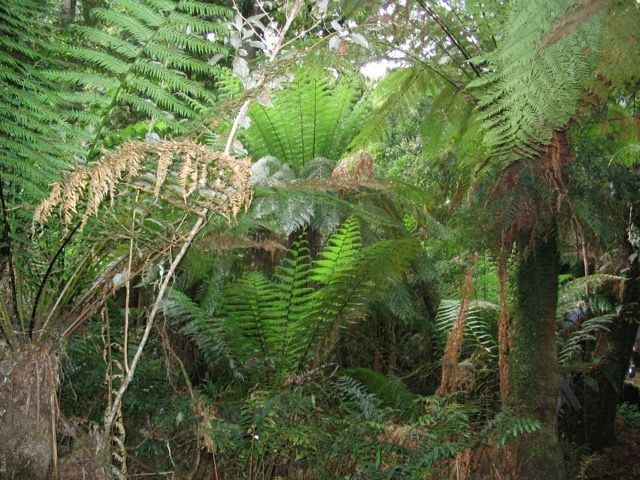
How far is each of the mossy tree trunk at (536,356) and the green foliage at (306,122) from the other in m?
1.73

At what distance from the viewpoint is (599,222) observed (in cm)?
209

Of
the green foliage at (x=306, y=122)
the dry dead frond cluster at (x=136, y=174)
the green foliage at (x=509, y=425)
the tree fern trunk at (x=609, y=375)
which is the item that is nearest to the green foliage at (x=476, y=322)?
the tree fern trunk at (x=609, y=375)

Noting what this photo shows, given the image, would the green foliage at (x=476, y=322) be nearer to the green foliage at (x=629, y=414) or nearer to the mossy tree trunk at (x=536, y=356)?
the mossy tree trunk at (x=536, y=356)

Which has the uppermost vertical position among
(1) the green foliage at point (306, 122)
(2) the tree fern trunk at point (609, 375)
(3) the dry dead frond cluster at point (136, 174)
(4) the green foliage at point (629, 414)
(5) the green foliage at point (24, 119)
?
(1) the green foliage at point (306, 122)

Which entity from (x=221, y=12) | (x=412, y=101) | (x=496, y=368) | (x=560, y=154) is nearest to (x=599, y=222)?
(x=560, y=154)

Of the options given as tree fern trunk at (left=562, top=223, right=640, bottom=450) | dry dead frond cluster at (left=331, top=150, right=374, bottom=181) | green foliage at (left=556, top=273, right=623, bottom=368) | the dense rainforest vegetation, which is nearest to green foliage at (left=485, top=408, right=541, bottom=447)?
the dense rainforest vegetation

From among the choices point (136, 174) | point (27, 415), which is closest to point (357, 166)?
point (136, 174)

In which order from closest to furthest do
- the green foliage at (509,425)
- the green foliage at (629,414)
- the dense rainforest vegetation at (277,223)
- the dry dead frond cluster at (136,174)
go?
the dry dead frond cluster at (136,174), the dense rainforest vegetation at (277,223), the green foliage at (509,425), the green foliage at (629,414)

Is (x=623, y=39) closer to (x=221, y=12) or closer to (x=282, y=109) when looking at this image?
(x=221, y=12)

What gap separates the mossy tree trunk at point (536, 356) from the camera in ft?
6.86

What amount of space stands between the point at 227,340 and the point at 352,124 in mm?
1675

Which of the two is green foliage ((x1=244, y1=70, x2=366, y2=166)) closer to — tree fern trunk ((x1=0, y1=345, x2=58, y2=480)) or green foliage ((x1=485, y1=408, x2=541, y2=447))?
green foliage ((x1=485, y1=408, x2=541, y2=447))

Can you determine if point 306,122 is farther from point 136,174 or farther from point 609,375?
point 136,174

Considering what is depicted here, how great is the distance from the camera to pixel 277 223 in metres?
2.85
